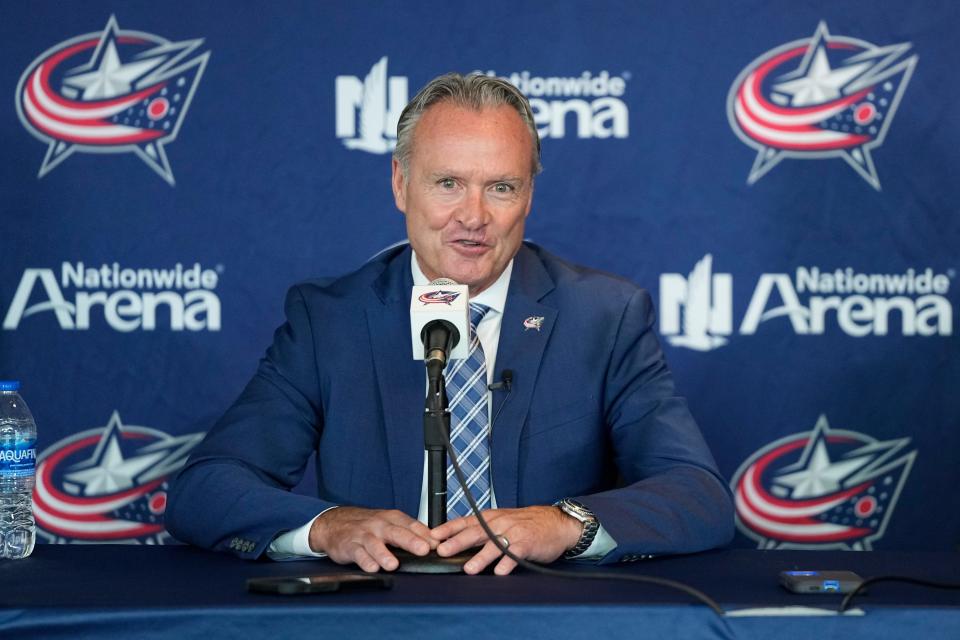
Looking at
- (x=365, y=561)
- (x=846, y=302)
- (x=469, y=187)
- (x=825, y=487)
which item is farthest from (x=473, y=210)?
(x=825, y=487)

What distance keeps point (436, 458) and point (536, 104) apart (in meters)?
1.96

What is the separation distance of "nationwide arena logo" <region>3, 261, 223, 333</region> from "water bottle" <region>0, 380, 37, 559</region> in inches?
46.6

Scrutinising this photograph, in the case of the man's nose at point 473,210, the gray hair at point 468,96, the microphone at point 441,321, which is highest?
the gray hair at point 468,96

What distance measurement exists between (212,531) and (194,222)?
1.64 m


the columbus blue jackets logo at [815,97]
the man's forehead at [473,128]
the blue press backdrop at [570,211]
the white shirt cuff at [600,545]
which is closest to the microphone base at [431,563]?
the white shirt cuff at [600,545]

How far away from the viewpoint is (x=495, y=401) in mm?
2545

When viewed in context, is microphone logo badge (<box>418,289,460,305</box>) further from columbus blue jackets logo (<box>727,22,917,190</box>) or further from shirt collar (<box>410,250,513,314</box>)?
columbus blue jackets logo (<box>727,22,917,190</box>)

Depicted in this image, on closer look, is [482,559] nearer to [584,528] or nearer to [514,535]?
[514,535]

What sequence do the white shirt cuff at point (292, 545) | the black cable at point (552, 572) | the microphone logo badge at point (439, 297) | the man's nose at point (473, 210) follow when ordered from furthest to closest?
the man's nose at point (473, 210) < the white shirt cuff at point (292, 545) < the microphone logo badge at point (439, 297) < the black cable at point (552, 572)

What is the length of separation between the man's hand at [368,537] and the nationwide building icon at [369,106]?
1.77 meters

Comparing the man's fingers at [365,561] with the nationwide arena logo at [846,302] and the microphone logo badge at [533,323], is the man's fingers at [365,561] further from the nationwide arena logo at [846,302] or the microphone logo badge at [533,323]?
the nationwide arena logo at [846,302]

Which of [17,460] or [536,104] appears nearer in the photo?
[17,460]

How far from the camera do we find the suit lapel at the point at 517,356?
2.50 metres

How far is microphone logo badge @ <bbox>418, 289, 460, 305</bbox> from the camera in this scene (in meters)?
1.89
